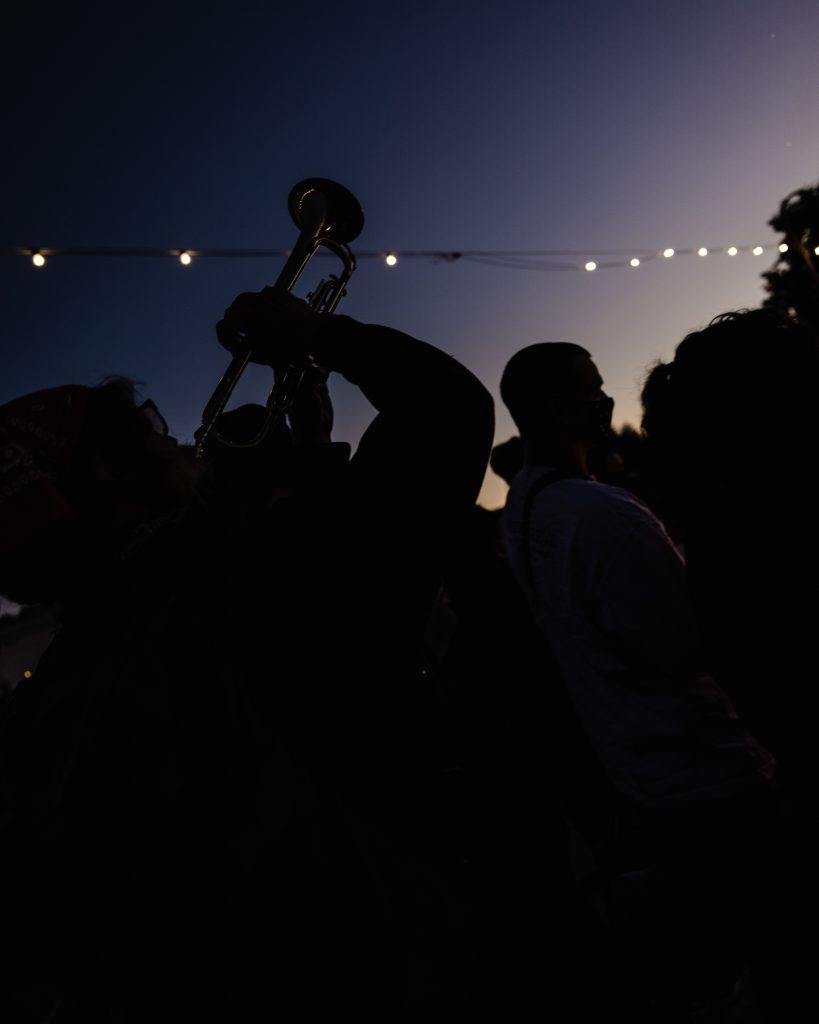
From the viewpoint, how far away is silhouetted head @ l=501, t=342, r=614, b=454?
2.12 m

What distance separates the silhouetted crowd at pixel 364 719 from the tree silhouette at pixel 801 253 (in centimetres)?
1000

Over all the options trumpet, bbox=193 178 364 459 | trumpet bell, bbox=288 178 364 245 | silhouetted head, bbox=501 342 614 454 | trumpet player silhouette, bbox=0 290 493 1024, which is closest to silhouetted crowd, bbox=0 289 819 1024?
trumpet player silhouette, bbox=0 290 493 1024

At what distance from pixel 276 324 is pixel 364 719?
0.82m

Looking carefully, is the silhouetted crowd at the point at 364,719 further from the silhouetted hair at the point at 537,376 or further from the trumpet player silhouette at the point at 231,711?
the silhouetted hair at the point at 537,376

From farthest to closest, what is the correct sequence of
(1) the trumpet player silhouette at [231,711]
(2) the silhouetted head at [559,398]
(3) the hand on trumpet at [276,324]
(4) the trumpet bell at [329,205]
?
(2) the silhouetted head at [559,398] < (4) the trumpet bell at [329,205] < (3) the hand on trumpet at [276,324] < (1) the trumpet player silhouette at [231,711]

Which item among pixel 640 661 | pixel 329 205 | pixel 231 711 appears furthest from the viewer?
pixel 329 205

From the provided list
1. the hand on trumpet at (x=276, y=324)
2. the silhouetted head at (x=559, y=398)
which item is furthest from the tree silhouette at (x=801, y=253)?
the hand on trumpet at (x=276, y=324)

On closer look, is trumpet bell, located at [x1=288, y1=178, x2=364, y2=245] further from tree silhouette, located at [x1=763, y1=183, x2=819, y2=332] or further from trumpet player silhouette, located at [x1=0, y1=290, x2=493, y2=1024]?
tree silhouette, located at [x1=763, y1=183, x2=819, y2=332]

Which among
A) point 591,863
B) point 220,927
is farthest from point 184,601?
point 591,863

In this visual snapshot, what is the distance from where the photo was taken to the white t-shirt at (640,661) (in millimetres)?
1503

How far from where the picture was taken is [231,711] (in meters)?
0.79

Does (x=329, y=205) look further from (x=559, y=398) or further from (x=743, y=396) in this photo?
(x=743, y=396)

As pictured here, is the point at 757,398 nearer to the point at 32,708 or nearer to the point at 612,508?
the point at 612,508

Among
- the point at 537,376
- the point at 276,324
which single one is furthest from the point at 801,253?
the point at 276,324
